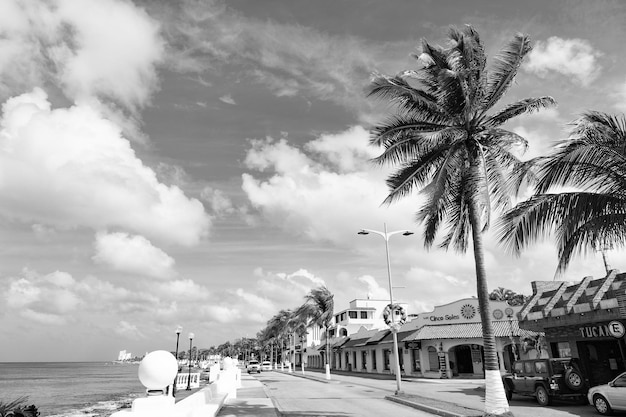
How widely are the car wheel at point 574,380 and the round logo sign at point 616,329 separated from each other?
7.39ft

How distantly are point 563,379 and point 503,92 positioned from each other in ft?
37.1

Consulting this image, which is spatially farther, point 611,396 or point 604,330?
point 604,330

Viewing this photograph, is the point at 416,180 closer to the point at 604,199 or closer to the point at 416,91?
the point at 416,91

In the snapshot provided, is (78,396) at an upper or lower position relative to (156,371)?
lower

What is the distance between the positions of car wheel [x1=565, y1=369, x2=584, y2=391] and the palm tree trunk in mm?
5069

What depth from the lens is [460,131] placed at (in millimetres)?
14805

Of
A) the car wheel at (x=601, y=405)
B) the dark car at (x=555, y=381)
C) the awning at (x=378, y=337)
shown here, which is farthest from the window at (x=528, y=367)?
the awning at (x=378, y=337)

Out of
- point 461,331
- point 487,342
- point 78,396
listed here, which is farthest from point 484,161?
point 78,396

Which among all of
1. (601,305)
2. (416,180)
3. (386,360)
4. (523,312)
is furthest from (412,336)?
(416,180)

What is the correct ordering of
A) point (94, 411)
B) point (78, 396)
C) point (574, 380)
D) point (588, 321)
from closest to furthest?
1. point (574, 380)
2. point (588, 321)
3. point (94, 411)
4. point (78, 396)

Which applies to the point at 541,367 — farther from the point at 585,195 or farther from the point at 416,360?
the point at 416,360

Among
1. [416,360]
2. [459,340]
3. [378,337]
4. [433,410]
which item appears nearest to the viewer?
[433,410]

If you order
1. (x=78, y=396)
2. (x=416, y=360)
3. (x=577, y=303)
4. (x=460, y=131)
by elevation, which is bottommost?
(x=78, y=396)

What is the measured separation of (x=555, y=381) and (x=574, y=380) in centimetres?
67
